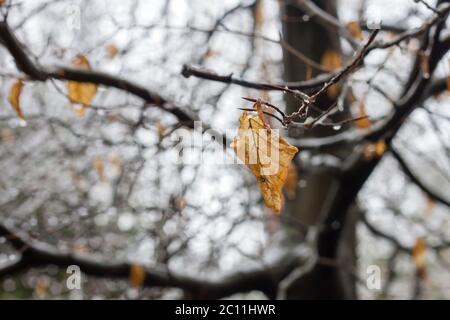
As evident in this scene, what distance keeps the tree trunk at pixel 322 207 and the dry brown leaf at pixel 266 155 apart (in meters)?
2.02

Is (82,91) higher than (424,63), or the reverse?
(82,91)

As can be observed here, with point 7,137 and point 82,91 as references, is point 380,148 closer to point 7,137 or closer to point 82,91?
point 82,91

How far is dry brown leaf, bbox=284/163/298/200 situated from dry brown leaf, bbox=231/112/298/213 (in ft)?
6.51

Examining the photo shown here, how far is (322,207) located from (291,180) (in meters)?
0.54

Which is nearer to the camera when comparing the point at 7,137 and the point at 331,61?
the point at 331,61

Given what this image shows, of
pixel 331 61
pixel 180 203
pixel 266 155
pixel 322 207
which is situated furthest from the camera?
pixel 322 207

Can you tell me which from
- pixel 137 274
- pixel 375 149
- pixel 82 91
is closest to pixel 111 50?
pixel 82 91

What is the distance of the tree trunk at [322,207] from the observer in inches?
126

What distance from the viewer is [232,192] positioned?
4.12 m

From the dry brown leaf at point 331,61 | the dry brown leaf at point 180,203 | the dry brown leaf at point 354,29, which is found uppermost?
the dry brown leaf at point 331,61

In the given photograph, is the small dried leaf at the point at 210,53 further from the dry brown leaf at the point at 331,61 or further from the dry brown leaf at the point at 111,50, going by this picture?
the dry brown leaf at the point at 331,61

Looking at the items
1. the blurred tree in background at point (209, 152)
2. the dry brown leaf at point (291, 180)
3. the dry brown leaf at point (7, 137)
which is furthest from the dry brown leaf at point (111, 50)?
the dry brown leaf at point (7, 137)

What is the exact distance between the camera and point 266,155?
1.09 m
